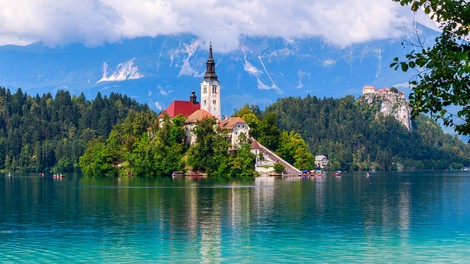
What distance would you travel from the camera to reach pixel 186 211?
6825cm

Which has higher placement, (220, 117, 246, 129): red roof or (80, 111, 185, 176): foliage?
(220, 117, 246, 129): red roof

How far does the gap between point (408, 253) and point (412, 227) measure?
1334 cm

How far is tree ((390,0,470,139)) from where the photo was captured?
20.5 metres

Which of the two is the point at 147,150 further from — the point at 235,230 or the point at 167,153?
the point at 235,230

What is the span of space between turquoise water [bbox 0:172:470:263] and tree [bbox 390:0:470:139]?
63.9ft

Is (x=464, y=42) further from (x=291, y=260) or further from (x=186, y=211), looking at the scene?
(x=186, y=211)

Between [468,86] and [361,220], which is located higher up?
[468,86]

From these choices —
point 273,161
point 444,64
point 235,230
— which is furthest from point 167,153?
point 444,64

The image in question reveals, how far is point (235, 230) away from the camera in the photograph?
52906 mm

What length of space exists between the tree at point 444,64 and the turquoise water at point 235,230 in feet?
63.9

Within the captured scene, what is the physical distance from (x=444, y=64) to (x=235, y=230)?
34.4 m

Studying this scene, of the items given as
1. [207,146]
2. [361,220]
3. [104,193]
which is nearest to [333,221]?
[361,220]

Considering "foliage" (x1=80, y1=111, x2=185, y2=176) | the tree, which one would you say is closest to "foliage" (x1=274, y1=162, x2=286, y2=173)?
"foliage" (x1=80, y1=111, x2=185, y2=176)

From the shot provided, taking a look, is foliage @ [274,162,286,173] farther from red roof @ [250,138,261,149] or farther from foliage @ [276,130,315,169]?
foliage @ [276,130,315,169]
